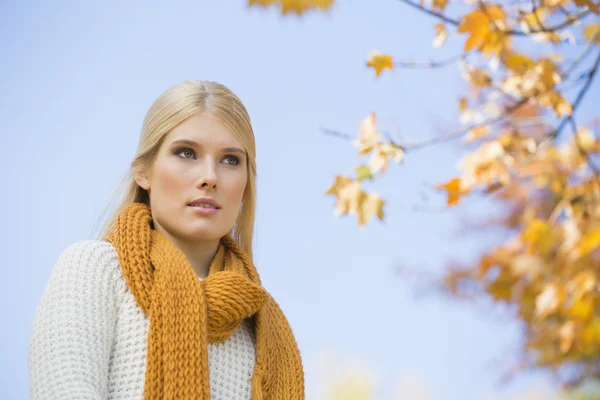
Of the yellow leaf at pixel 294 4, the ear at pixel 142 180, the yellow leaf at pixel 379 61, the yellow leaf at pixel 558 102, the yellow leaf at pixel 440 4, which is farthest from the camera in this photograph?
the yellow leaf at pixel 558 102

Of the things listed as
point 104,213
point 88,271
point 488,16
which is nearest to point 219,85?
point 104,213

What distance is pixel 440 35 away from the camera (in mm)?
2961

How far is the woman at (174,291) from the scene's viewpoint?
4.34 feet

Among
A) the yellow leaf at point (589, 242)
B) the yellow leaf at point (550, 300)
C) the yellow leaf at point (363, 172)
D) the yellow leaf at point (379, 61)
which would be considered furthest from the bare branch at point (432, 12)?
the yellow leaf at point (550, 300)

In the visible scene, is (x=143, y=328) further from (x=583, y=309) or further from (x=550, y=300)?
(x=583, y=309)

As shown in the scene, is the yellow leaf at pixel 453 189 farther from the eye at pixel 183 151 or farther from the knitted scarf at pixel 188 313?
the eye at pixel 183 151

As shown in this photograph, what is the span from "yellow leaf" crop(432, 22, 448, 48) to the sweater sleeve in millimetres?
1941

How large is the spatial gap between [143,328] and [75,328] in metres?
0.13

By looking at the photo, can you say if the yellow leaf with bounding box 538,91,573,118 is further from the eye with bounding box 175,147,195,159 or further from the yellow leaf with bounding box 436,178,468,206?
the eye with bounding box 175,147,195,159

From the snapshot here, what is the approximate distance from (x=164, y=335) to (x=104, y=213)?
44 cm

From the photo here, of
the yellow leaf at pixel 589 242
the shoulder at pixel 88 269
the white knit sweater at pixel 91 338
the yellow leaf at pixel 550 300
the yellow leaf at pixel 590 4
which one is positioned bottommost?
the white knit sweater at pixel 91 338

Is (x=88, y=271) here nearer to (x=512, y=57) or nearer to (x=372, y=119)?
(x=372, y=119)

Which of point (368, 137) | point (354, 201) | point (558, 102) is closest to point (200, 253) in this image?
point (354, 201)

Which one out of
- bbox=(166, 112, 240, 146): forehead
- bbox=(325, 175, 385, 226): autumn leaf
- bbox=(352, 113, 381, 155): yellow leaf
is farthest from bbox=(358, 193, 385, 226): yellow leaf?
bbox=(166, 112, 240, 146): forehead
